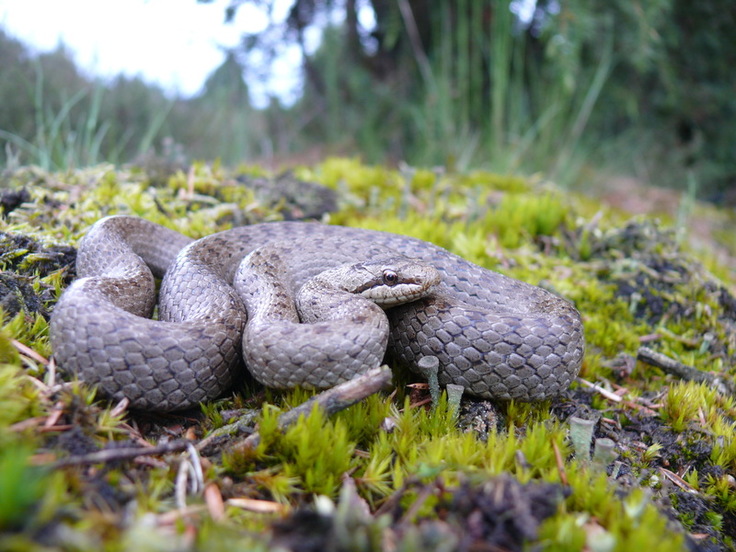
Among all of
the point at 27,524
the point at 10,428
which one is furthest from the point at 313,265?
the point at 27,524

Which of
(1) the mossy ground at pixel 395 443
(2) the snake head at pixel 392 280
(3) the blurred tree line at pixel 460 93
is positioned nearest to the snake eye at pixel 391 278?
(2) the snake head at pixel 392 280

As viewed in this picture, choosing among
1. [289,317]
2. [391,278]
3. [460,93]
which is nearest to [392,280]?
[391,278]

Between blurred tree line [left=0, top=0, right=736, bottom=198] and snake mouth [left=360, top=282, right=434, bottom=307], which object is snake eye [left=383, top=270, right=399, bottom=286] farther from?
blurred tree line [left=0, top=0, right=736, bottom=198]

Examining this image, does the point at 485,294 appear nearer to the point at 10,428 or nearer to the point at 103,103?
the point at 10,428

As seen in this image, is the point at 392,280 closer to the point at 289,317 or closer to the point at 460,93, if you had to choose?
the point at 289,317

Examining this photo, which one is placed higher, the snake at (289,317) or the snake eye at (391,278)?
the snake eye at (391,278)

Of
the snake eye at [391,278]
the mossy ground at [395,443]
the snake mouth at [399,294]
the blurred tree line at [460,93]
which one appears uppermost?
the blurred tree line at [460,93]

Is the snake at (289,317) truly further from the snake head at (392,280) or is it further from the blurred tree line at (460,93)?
the blurred tree line at (460,93)
